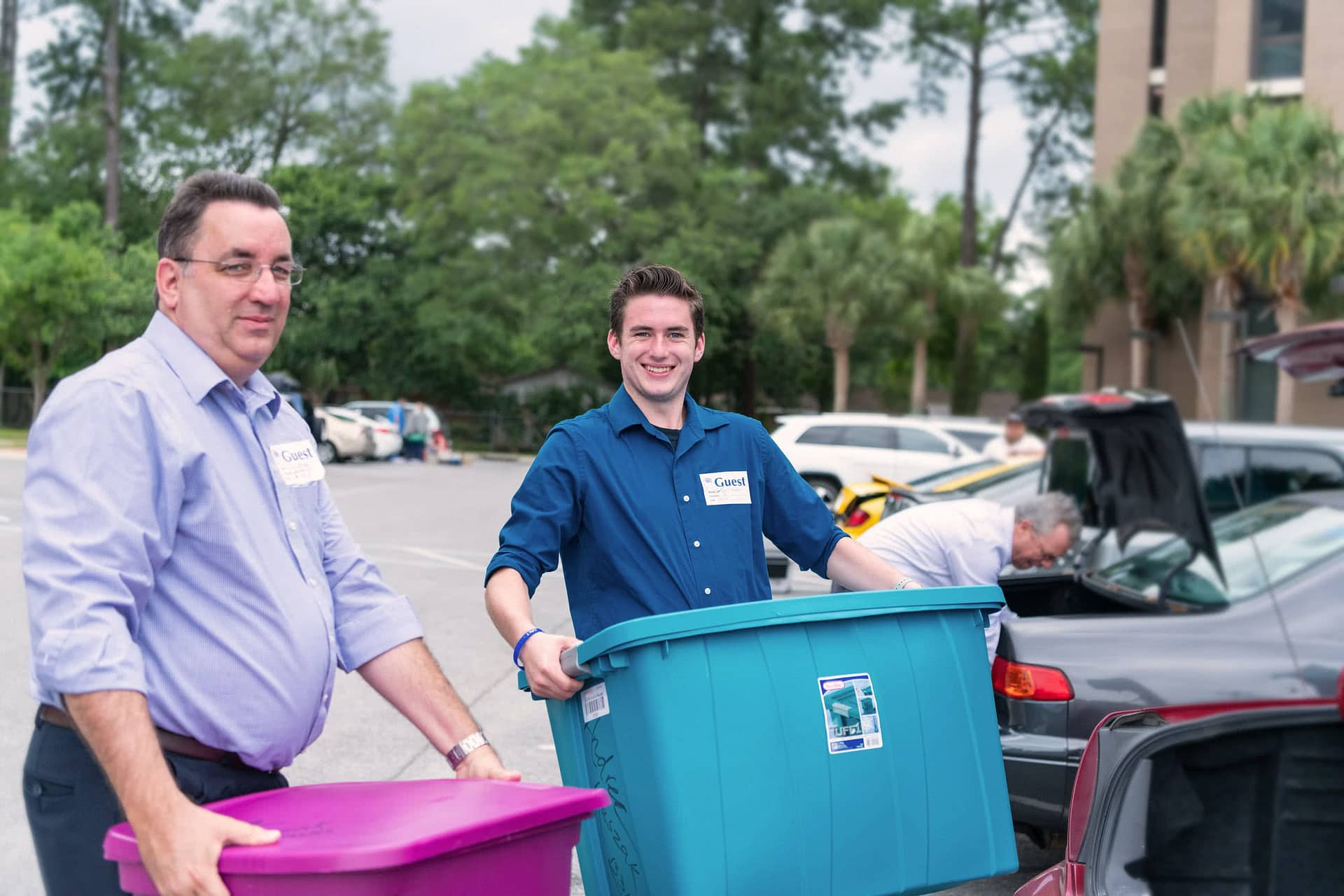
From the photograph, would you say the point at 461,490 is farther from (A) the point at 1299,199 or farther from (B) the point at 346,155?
(B) the point at 346,155

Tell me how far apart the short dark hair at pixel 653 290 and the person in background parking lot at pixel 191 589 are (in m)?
0.92

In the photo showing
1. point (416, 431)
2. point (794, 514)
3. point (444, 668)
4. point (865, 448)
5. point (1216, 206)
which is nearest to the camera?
point (794, 514)

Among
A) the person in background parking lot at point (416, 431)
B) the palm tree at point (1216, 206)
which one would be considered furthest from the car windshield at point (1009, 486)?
the person in background parking lot at point (416, 431)

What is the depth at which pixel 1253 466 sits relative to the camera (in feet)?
26.8

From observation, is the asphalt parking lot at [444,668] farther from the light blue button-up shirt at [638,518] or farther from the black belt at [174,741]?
the black belt at [174,741]

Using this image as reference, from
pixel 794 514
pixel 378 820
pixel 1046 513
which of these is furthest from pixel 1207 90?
pixel 378 820

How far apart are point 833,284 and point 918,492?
98.7 feet

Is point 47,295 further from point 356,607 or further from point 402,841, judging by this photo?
point 402,841

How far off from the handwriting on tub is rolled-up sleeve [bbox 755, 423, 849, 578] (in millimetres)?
860

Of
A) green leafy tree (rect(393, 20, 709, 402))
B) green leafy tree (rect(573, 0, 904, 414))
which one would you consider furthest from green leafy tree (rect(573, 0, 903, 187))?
green leafy tree (rect(393, 20, 709, 402))

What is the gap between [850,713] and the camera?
2469mm

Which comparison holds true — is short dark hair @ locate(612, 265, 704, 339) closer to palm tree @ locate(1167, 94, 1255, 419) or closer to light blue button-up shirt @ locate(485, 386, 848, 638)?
light blue button-up shirt @ locate(485, 386, 848, 638)

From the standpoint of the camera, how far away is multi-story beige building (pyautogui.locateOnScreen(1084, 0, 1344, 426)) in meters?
30.1

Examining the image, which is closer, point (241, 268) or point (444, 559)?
point (241, 268)
